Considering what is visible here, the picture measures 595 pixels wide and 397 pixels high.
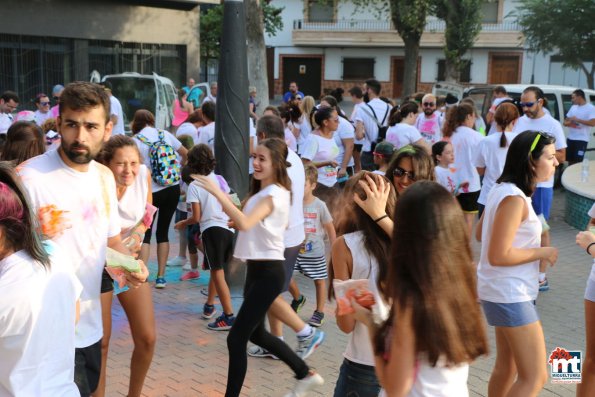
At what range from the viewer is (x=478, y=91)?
16.2 metres

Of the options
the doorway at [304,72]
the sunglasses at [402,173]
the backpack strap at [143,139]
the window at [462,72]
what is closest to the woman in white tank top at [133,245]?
the sunglasses at [402,173]

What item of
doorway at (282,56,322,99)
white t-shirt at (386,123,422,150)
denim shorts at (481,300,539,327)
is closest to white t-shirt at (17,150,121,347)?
denim shorts at (481,300,539,327)

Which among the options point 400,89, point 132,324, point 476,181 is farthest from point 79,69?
point 400,89

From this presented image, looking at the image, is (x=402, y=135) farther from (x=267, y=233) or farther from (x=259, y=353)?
(x=267, y=233)

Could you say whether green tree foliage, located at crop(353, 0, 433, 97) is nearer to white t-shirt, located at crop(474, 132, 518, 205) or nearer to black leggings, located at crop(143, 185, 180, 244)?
white t-shirt, located at crop(474, 132, 518, 205)

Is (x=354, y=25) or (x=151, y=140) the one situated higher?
(x=354, y=25)

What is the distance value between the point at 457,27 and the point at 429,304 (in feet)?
115

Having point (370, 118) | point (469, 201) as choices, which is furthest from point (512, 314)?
point (370, 118)

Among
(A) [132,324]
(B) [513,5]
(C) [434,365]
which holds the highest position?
(B) [513,5]

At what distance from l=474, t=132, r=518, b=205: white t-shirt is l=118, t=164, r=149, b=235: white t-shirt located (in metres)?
4.12

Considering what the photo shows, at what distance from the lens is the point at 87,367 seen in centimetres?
353

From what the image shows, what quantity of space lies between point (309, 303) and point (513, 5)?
43713 mm

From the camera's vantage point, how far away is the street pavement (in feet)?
16.6

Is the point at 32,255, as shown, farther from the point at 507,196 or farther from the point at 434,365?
the point at 507,196
